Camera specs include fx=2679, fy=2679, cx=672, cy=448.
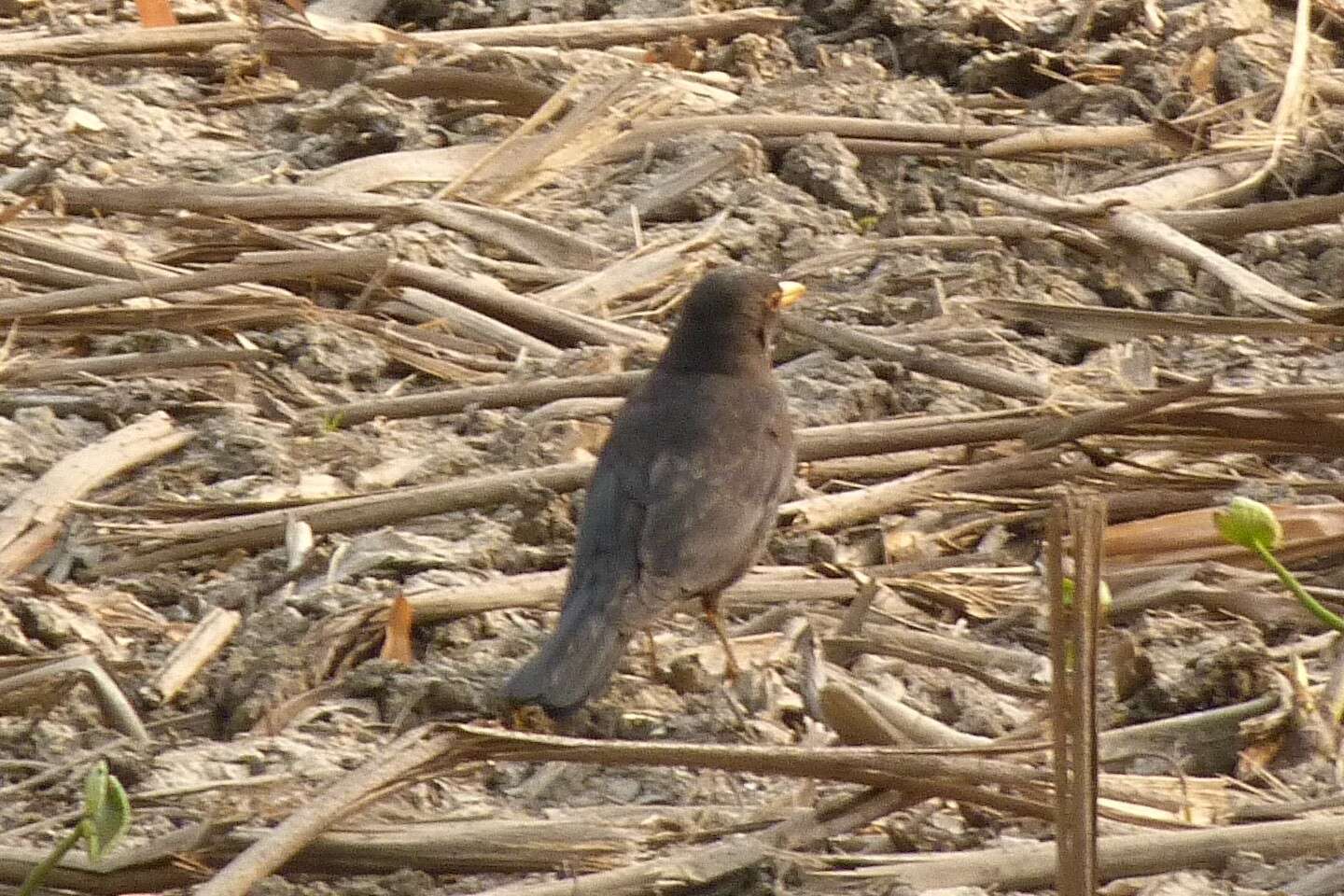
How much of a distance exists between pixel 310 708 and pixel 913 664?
1.18 m

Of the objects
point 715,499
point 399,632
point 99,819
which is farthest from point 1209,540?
point 99,819

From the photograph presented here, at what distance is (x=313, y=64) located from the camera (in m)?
7.82

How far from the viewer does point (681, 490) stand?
555cm

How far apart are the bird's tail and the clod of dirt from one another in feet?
8.06

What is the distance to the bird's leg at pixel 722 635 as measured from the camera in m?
5.20

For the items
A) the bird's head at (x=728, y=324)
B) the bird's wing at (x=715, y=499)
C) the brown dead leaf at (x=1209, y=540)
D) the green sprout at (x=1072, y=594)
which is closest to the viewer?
the green sprout at (x=1072, y=594)

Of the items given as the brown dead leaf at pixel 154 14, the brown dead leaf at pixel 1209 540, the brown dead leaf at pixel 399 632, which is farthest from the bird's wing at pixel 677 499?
the brown dead leaf at pixel 154 14

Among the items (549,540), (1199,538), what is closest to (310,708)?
(549,540)

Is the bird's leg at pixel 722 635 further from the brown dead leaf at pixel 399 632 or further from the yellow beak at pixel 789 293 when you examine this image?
the yellow beak at pixel 789 293

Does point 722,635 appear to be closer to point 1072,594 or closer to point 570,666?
point 570,666

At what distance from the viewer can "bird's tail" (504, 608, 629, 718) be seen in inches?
191

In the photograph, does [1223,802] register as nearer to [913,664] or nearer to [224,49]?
[913,664]

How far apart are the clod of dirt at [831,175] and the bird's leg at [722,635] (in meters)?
2.05

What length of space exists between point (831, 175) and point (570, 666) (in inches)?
106
